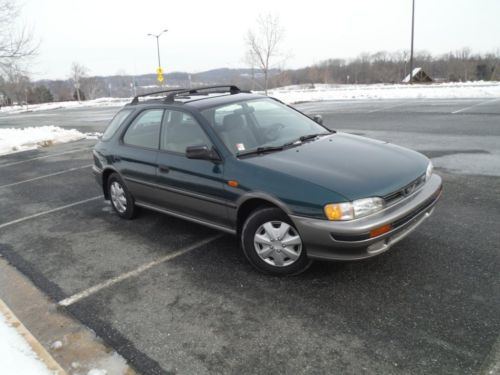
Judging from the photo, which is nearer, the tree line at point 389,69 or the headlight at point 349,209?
the headlight at point 349,209

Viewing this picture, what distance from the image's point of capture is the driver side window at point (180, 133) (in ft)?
13.8

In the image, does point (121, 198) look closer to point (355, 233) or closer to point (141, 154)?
point (141, 154)

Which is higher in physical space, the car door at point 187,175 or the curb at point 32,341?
the car door at point 187,175

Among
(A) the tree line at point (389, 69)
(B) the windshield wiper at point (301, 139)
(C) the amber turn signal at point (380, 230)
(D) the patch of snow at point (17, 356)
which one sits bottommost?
(D) the patch of snow at point (17, 356)

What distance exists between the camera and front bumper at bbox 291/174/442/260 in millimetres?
3127

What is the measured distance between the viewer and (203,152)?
390 centimetres

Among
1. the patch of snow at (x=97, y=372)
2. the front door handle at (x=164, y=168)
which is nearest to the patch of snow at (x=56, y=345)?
the patch of snow at (x=97, y=372)

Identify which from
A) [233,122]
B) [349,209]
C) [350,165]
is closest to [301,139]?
[233,122]

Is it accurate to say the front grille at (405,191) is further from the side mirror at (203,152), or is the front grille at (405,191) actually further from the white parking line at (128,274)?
the white parking line at (128,274)

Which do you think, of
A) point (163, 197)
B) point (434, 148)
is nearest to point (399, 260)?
point (163, 197)

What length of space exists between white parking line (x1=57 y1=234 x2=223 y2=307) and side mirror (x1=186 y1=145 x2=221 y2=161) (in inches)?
42.9

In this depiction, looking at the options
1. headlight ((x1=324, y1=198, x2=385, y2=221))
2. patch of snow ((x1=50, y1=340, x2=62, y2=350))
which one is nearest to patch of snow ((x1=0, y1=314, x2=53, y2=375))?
patch of snow ((x1=50, y1=340, x2=62, y2=350))

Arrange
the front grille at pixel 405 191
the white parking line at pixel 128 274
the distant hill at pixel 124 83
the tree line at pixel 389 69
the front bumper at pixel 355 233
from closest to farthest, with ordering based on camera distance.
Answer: the front bumper at pixel 355 233, the front grille at pixel 405 191, the white parking line at pixel 128 274, the tree line at pixel 389 69, the distant hill at pixel 124 83

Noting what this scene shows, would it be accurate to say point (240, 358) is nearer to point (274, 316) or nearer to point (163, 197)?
point (274, 316)
